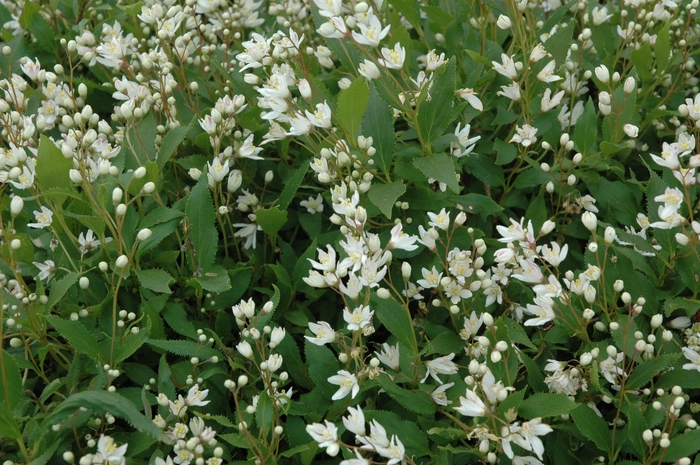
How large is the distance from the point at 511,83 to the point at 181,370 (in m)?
1.41

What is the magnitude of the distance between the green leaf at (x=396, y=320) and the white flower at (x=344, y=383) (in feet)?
0.57

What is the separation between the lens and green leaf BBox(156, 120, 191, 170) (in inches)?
90.7

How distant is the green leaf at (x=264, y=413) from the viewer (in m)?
1.85

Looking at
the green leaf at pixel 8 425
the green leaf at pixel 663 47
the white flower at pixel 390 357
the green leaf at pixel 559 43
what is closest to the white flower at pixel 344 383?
the white flower at pixel 390 357

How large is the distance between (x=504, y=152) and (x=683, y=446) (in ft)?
3.37

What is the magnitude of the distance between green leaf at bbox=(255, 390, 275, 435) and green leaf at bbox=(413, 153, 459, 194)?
2.49ft

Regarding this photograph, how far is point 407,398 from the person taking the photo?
1925mm

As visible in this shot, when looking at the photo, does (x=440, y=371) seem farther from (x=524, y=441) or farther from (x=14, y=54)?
(x=14, y=54)

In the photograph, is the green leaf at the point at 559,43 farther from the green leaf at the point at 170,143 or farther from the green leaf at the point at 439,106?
the green leaf at the point at 170,143

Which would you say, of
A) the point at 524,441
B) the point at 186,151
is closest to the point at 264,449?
the point at 524,441

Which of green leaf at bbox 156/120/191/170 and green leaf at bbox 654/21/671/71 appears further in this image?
green leaf at bbox 654/21/671/71

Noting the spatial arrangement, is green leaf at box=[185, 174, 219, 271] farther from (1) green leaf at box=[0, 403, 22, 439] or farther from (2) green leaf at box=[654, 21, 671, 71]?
(2) green leaf at box=[654, 21, 671, 71]

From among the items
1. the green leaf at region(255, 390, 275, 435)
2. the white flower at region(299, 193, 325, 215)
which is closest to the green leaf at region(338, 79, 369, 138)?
the white flower at region(299, 193, 325, 215)

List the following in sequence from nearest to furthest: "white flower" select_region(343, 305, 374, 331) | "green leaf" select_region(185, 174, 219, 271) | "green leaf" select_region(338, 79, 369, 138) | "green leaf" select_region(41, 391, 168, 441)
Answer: "green leaf" select_region(41, 391, 168, 441)
"white flower" select_region(343, 305, 374, 331)
"green leaf" select_region(338, 79, 369, 138)
"green leaf" select_region(185, 174, 219, 271)
